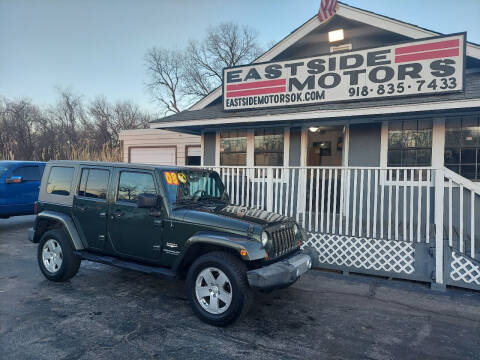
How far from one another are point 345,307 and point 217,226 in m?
2.15

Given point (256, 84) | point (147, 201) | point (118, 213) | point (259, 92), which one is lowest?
point (118, 213)

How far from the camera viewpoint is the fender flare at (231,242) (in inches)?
136

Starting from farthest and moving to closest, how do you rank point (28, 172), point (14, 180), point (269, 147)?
point (269, 147), point (28, 172), point (14, 180)

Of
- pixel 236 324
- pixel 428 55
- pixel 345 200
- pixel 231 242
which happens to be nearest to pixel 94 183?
pixel 231 242

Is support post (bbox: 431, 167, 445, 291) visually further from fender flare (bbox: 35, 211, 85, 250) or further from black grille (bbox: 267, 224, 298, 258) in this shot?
fender flare (bbox: 35, 211, 85, 250)

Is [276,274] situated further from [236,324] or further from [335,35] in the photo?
[335,35]

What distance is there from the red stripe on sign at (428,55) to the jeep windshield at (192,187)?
525 cm

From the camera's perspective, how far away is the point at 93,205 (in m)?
4.58

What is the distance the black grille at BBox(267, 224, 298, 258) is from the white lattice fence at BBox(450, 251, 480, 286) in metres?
2.81

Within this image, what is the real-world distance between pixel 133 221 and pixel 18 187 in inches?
256

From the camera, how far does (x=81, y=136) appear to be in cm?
3666

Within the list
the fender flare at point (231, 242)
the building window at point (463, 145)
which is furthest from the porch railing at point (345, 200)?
the fender flare at point (231, 242)

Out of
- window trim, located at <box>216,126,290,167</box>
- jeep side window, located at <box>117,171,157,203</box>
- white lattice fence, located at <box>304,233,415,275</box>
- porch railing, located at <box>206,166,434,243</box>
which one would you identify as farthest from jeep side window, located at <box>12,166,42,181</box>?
white lattice fence, located at <box>304,233,415,275</box>

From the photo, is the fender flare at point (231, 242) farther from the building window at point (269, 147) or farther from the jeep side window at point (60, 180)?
the building window at point (269, 147)
